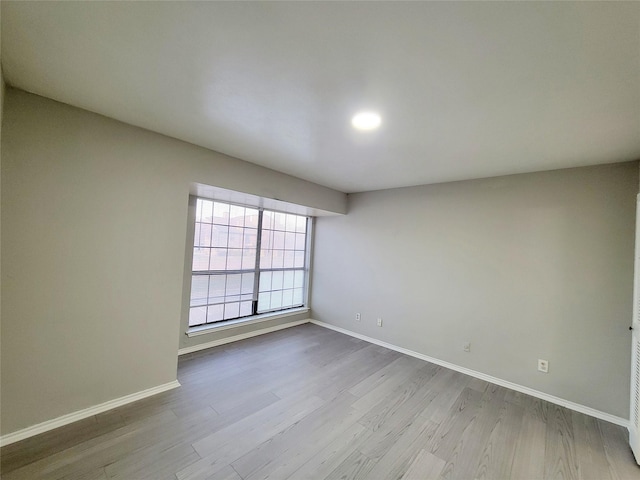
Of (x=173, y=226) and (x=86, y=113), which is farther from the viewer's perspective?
(x=173, y=226)

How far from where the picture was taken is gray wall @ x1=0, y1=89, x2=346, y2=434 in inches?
68.2

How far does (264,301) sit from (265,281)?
33 cm

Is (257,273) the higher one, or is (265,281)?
(257,273)

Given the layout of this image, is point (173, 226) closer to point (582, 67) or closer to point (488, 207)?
point (582, 67)

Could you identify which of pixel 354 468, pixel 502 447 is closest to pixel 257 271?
pixel 354 468

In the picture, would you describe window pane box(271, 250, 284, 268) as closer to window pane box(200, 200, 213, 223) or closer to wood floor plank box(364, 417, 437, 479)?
window pane box(200, 200, 213, 223)

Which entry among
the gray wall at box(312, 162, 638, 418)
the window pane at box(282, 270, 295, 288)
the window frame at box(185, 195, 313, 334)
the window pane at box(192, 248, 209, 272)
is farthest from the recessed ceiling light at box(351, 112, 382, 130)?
the window pane at box(282, 270, 295, 288)

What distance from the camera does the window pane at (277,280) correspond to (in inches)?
172

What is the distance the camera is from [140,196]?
225 centimetres

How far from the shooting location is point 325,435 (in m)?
1.95

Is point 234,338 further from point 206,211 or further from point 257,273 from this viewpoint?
point 206,211

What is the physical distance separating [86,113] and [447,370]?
446cm

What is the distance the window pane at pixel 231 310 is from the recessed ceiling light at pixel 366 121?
3.07 metres

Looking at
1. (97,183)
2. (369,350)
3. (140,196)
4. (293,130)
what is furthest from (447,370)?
(97,183)
